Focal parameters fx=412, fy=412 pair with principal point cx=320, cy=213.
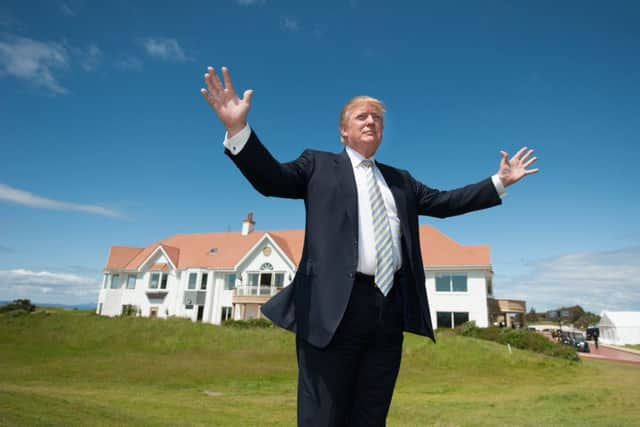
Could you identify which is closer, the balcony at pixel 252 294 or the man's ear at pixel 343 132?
the man's ear at pixel 343 132

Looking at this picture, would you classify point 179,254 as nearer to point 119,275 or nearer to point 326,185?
point 119,275

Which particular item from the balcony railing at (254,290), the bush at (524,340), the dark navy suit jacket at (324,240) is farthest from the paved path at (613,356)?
the dark navy suit jacket at (324,240)

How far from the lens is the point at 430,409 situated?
8.56 metres

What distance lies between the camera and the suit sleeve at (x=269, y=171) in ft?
8.11

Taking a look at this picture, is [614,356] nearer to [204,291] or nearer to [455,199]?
[204,291]

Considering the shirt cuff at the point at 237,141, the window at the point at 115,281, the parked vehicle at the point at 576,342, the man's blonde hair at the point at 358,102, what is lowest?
the parked vehicle at the point at 576,342

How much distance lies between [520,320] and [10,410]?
37.5m

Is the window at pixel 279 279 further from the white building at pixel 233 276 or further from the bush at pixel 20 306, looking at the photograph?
the bush at pixel 20 306

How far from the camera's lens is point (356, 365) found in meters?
2.68

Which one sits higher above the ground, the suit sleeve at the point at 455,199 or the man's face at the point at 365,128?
the man's face at the point at 365,128

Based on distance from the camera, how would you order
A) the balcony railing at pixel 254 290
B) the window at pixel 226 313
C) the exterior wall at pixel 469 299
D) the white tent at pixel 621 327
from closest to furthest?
the exterior wall at pixel 469 299 → the balcony railing at pixel 254 290 → the window at pixel 226 313 → the white tent at pixel 621 327

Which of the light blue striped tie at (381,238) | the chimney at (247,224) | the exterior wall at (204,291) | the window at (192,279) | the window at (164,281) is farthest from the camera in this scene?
the chimney at (247,224)

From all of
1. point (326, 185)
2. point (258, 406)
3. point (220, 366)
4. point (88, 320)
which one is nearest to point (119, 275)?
point (88, 320)

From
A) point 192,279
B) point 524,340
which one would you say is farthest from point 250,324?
point 524,340
